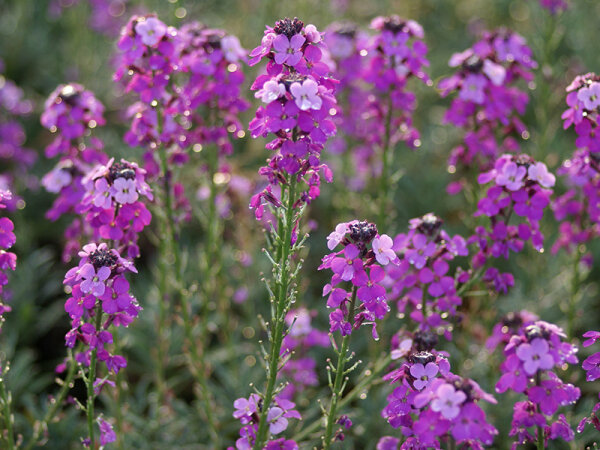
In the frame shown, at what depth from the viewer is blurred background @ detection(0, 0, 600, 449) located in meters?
4.20

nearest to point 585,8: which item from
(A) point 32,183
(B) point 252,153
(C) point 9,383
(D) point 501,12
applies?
(D) point 501,12

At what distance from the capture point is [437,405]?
6.48 ft

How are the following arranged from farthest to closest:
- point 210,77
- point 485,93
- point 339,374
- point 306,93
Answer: point 485,93
point 210,77
point 339,374
point 306,93

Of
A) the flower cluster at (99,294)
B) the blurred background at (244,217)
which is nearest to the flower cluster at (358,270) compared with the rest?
the flower cluster at (99,294)

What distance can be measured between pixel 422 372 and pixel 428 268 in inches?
30.0

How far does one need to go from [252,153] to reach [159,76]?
314 cm

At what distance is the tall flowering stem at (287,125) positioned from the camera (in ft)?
7.56

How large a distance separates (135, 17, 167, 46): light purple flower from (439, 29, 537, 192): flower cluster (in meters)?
1.49

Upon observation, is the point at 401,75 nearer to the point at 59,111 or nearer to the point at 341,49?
the point at 341,49

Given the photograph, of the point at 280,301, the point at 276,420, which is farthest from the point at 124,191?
the point at 276,420

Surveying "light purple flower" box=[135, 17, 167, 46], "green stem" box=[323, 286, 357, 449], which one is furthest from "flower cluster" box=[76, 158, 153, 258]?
"green stem" box=[323, 286, 357, 449]

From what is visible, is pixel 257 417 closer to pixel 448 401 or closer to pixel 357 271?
pixel 357 271

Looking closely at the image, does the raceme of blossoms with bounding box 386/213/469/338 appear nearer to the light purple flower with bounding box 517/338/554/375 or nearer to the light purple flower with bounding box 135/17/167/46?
the light purple flower with bounding box 517/338/554/375

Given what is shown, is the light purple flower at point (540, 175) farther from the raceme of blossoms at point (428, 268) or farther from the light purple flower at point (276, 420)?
the light purple flower at point (276, 420)
